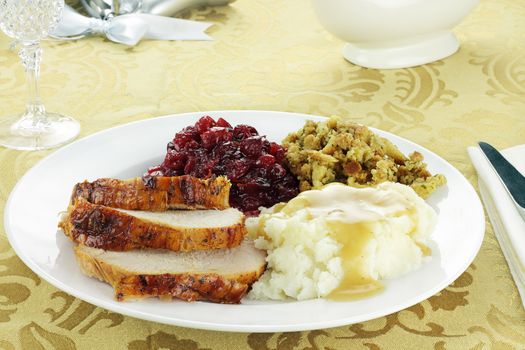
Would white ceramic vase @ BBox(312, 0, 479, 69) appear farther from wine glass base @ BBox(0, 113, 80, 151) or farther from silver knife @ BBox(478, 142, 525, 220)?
wine glass base @ BBox(0, 113, 80, 151)

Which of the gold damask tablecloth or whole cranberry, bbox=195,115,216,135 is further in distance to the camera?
whole cranberry, bbox=195,115,216,135

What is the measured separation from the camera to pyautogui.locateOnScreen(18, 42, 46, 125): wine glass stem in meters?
3.30

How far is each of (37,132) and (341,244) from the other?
70.6 inches

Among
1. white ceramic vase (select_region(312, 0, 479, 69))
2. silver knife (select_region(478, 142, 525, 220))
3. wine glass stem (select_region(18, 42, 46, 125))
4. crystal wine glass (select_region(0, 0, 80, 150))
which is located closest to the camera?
silver knife (select_region(478, 142, 525, 220))

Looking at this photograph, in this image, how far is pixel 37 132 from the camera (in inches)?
133

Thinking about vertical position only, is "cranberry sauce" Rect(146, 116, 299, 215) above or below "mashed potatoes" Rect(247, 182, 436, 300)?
below

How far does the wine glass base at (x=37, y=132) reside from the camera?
3.27 metres

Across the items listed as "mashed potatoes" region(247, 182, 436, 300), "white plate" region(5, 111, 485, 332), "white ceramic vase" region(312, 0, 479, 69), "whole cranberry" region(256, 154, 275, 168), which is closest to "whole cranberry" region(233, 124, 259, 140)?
"whole cranberry" region(256, 154, 275, 168)

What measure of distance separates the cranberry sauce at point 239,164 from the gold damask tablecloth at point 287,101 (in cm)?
67

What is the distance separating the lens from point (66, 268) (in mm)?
2105

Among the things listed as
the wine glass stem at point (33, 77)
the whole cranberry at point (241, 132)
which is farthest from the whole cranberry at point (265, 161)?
the wine glass stem at point (33, 77)

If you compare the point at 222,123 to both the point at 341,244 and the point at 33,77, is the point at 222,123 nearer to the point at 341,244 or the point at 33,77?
the point at 341,244

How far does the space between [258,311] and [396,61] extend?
2.52m

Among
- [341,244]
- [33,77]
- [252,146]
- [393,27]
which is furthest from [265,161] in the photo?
[393,27]
